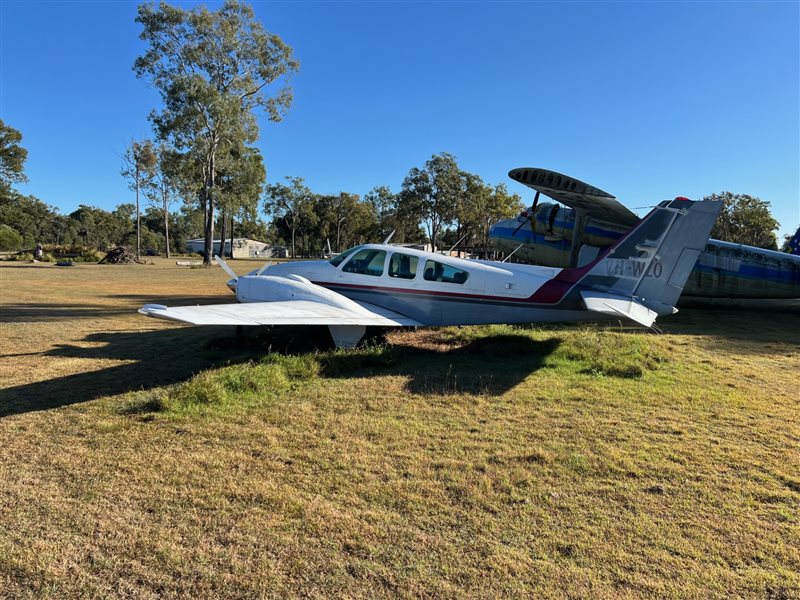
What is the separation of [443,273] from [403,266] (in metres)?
0.83

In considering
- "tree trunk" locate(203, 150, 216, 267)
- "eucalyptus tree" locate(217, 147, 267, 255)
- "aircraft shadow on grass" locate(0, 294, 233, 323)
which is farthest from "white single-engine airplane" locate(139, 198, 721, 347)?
"eucalyptus tree" locate(217, 147, 267, 255)

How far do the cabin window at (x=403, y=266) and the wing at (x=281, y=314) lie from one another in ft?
2.48

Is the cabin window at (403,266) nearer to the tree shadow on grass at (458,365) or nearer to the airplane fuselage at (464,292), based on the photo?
the airplane fuselage at (464,292)

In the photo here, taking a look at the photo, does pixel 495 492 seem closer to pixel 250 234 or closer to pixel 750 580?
pixel 750 580

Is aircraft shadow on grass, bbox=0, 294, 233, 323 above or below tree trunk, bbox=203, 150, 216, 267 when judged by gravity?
below

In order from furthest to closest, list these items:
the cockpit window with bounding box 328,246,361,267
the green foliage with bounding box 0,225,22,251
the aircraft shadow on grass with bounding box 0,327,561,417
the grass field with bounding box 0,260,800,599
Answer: the green foliage with bounding box 0,225,22,251, the cockpit window with bounding box 328,246,361,267, the aircraft shadow on grass with bounding box 0,327,561,417, the grass field with bounding box 0,260,800,599

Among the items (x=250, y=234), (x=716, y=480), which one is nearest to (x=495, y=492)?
(x=716, y=480)

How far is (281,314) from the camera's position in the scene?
7.22 m

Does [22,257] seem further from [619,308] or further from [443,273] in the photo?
[619,308]

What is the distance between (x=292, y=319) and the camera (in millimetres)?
7031

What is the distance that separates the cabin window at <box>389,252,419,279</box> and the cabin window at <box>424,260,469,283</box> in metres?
0.27

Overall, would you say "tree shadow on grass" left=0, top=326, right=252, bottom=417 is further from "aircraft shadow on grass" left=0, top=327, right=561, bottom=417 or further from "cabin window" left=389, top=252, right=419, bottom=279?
"cabin window" left=389, top=252, right=419, bottom=279

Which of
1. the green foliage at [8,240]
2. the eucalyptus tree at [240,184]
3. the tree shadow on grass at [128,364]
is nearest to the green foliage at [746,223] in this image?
the eucalyptus tree at [240,184]

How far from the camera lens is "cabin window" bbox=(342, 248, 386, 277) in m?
8.97
